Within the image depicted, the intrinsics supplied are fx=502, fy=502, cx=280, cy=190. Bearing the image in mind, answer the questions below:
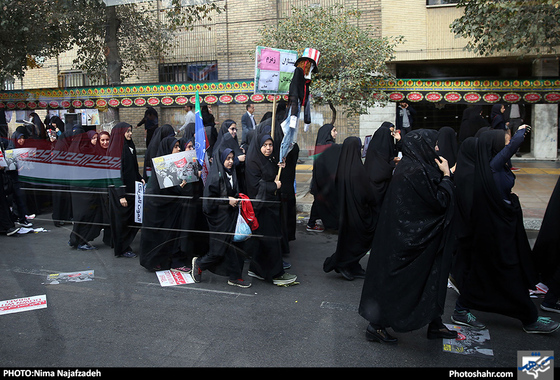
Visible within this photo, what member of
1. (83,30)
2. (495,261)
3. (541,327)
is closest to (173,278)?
(495,261)

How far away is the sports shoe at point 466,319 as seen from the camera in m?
4.13

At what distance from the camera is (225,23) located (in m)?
17.0

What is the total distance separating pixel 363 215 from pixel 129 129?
11.1 feet

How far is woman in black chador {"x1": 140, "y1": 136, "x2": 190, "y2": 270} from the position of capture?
5789 millimetres

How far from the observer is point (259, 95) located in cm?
1240

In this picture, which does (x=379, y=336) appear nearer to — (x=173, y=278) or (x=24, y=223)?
(x=173, y=278)

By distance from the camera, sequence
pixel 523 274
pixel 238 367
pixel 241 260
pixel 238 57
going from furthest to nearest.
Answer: pixel 238 57, pixel 241 260, pixel 523 274, pixel 238 367

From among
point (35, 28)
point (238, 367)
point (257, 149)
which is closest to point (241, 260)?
point (257, 149)

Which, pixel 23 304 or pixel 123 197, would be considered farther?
pixel 123 197

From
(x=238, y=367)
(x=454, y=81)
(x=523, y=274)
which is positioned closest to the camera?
(x=238, y=367)

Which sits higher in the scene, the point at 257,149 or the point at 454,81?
the point at 454,81

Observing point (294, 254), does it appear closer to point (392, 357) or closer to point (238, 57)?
point (392, 357)

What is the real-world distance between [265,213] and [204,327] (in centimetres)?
156

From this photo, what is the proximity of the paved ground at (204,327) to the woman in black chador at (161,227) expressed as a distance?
218mm
